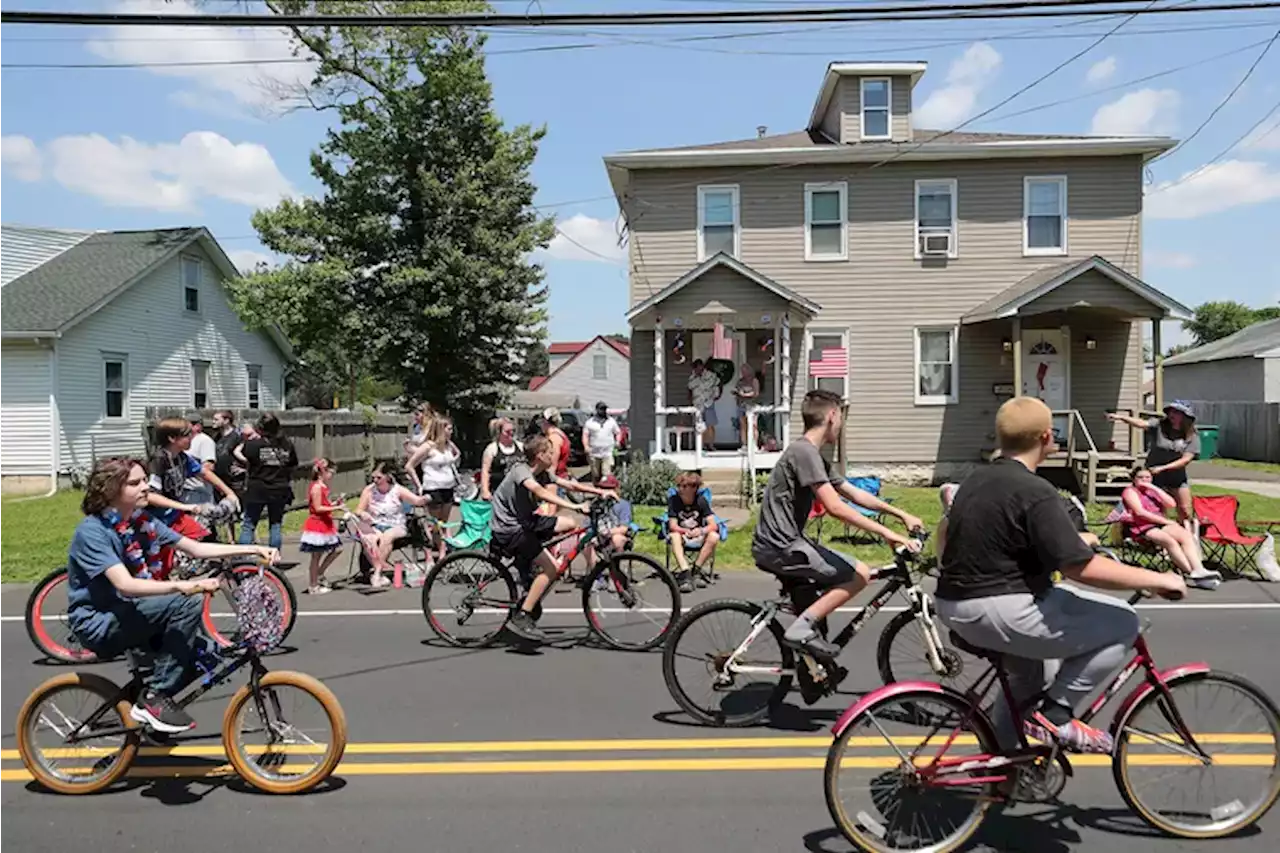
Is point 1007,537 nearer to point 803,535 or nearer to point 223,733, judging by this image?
point 803,535

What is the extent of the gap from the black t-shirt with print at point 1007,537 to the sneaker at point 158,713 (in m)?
3.69

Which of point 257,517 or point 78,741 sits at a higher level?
point 257,517

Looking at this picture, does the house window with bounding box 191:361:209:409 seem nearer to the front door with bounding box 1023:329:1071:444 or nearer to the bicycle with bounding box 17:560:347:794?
the front door with bounding box 1023:329:1071:444

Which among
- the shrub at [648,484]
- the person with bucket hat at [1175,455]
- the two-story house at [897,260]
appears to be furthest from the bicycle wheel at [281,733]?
the two-story house at [897,260]

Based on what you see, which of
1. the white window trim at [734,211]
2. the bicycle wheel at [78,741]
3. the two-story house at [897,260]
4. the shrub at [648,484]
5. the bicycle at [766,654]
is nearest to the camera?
the bicycle wheel at [78,741]

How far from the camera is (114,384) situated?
1014 inches

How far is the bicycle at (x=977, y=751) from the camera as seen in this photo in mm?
4051

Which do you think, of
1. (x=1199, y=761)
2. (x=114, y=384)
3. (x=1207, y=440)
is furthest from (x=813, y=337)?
(x=114, y=384)

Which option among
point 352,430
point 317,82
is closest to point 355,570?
point 352,430

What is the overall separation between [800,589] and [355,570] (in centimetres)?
758

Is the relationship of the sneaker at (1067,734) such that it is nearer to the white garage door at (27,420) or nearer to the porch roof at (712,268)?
the porch roof at (712,268)

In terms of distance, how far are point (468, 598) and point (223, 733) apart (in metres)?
3.14

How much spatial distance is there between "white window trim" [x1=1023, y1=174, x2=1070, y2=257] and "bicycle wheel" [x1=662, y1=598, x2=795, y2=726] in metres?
17.3

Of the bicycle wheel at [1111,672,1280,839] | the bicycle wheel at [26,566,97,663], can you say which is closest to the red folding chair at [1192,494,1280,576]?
the bicycle wheel at [1111,672,1280,839]
